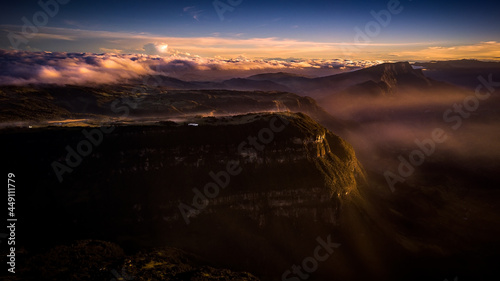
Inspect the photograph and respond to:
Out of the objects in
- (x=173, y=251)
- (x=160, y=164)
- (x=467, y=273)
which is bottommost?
(x=467, y=273)

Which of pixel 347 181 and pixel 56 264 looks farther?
pixel 347 181

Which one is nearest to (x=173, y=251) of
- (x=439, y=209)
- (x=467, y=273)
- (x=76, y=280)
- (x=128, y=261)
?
(x=128, y=261)

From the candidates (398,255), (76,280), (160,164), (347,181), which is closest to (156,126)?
(160,164)

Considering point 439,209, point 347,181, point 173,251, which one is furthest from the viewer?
point 439,209

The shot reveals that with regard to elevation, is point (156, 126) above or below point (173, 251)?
above

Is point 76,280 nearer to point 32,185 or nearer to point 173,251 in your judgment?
point 173,251

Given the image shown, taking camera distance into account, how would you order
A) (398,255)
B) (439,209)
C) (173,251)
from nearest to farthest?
(173,251) → (398,255) → (439,209)
